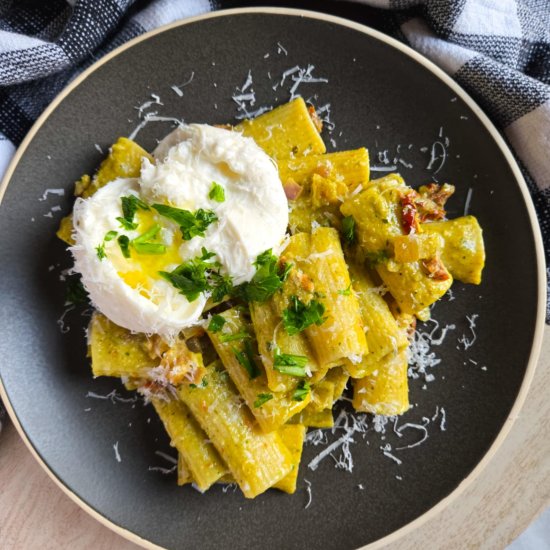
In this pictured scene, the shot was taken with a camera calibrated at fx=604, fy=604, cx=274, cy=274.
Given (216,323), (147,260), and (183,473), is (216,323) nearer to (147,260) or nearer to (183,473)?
(147,260)

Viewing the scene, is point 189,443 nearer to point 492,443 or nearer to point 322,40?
point 492,443

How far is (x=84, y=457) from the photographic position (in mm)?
2680

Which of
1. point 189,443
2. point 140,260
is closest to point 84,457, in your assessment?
point 189,443

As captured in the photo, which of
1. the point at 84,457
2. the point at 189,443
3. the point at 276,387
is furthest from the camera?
the point at 84,457

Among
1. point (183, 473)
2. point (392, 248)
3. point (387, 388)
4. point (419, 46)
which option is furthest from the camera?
point (419, 46)

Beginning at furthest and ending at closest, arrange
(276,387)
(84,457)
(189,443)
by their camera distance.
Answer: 1. (84,457)
2. (189,443)
3. (276,387)

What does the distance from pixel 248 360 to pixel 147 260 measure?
0.56 meters

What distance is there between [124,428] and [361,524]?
1136 mm

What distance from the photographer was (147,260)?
2369 mm

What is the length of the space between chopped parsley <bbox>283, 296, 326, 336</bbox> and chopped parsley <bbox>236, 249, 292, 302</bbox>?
9 centimetres

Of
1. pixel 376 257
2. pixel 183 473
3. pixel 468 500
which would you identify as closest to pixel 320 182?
pixel 376 257

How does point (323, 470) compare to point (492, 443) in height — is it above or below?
below

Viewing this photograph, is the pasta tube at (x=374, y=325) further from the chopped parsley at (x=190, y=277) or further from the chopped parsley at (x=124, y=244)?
the chopped parsley at (x=124, y=244)

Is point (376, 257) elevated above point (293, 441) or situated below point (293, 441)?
above
